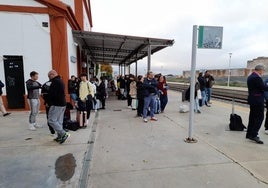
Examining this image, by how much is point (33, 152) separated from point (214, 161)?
3.71 metres

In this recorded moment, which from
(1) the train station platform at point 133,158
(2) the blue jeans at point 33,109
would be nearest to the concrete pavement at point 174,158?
(1) the train station platform at point 133,158

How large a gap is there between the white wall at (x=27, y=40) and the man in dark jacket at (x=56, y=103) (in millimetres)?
4619

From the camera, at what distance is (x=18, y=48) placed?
30.0 feet

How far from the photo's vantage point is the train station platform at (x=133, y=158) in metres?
3.46

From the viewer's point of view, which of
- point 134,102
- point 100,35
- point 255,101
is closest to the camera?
point 255,101

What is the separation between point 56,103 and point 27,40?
534 cm

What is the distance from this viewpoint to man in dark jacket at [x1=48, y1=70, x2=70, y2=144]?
5113mm

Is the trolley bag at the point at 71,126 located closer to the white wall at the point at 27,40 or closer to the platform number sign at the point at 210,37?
the white wall at the point at 27,40

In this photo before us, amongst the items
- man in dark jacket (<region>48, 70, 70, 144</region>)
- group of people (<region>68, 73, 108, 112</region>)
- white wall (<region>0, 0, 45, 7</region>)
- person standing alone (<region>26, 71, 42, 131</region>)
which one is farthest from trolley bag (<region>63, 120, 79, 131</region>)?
white wall (<region>0, 0, 45, 7</region>)

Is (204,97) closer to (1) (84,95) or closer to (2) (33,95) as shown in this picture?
(1) (84,95)

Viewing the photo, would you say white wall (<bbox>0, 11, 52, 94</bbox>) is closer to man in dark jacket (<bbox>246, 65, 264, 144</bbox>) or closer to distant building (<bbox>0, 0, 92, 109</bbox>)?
distant building (<bbox>0, 0, 92, 109</bbox>)

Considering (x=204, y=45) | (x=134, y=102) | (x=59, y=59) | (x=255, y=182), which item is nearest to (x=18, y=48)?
(x=59, y=59)

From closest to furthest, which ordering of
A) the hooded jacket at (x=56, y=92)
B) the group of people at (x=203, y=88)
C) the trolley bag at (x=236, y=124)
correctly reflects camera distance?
the hooded jacket at (x=56, y=92) < the trolley bag at (x=236, y=124) < the group of people at (x=203, y=88)

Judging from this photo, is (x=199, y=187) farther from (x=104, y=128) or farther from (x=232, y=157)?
(x=104, y=128)
